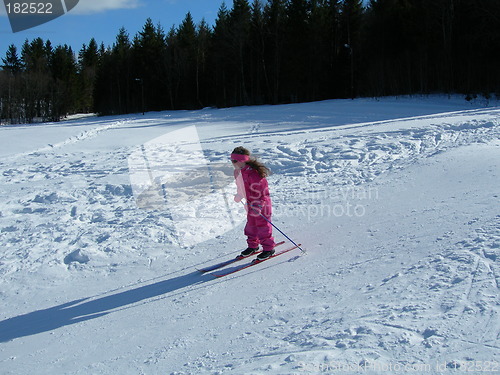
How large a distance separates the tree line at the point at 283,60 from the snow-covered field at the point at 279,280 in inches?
895

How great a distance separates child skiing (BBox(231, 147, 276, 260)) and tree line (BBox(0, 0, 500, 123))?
25506 millimetres

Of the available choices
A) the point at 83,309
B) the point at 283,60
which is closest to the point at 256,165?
the point at 83,309

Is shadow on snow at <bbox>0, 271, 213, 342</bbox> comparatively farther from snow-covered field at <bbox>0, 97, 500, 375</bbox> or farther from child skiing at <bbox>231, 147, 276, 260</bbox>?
child skiing at <bbox>231, 147, 276, 260</bbox>

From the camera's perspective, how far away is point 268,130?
1583cm

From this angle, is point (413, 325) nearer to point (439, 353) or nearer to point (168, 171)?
point (439, 353)

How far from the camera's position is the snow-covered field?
3039mm

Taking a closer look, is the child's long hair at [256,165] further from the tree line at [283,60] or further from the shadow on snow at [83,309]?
the tree line at [283,60]

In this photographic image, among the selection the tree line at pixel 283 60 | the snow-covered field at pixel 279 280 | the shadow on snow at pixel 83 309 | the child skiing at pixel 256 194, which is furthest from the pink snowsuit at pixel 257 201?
the tree line at pixel 283 60

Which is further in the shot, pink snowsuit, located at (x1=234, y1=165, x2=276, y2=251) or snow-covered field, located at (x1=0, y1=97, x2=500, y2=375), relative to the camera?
pink snowsuit, located at (x1=234, y1=165, x2=276, y2=251)

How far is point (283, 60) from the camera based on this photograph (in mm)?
39750

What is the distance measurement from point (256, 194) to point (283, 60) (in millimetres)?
36907

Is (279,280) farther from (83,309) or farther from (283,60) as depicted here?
(283,60)

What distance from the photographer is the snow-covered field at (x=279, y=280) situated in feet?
9.97

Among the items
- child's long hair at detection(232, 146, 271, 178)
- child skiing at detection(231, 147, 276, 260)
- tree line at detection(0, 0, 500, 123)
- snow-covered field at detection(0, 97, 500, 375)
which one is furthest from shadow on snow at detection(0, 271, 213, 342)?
tree line at detection(0, 0, 500, 123)
